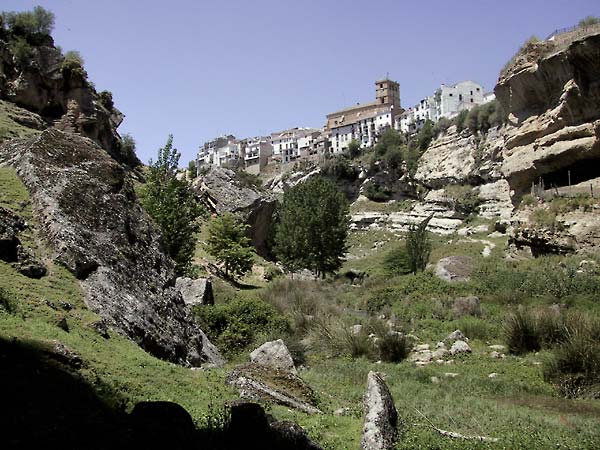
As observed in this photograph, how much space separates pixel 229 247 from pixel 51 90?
17737 millimetres

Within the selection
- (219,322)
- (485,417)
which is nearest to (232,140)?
(219,322)

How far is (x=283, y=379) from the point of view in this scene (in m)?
9.46

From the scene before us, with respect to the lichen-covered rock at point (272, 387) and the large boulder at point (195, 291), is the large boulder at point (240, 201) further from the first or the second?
the lichen-covered rock at point (272, 387)

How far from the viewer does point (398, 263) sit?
119ft

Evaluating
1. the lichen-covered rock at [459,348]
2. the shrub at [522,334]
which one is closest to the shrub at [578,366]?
the shrub at [522,334]

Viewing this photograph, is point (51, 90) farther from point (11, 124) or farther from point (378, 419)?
point (378, 419)

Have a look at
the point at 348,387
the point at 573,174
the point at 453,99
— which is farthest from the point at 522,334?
the point at 453,99

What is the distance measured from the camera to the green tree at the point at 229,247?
31.6 m

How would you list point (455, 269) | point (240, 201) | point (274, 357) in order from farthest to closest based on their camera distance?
1. point (240, 201)
2. point (455, 269)
3. point (274, 357)

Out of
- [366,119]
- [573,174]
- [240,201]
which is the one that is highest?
[366,119]

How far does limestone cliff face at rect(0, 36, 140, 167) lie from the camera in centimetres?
3509

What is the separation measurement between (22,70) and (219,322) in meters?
28.6

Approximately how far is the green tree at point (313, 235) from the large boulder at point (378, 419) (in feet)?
105

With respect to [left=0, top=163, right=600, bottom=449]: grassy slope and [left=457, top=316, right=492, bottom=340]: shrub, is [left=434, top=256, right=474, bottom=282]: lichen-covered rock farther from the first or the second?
[left=0, top=163, right=600, bottom=449]: grassy slope
